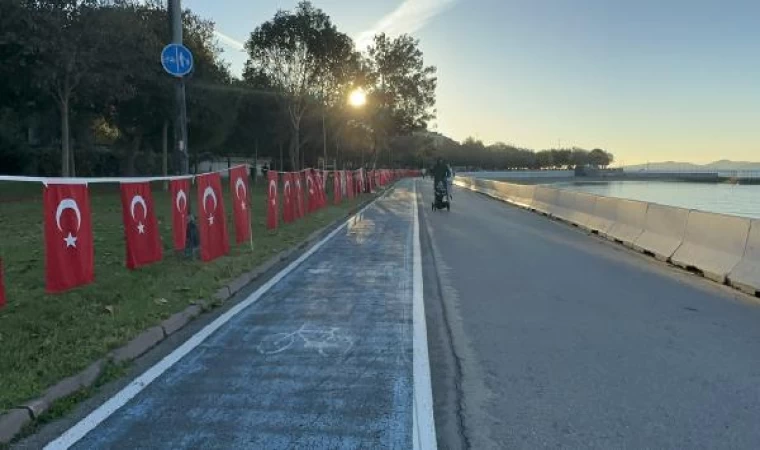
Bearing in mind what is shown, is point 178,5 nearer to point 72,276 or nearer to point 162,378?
point 72,276

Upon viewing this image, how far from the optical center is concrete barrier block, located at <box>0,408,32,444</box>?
14.4 ft

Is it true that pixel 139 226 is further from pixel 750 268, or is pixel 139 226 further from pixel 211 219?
pixel 750 268

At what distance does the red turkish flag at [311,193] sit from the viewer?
23500mm

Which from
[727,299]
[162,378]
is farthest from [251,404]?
[727,299]

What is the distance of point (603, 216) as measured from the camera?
17656mm

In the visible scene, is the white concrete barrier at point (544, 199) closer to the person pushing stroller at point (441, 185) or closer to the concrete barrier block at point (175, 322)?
the person pushing stroller at point (441, 185)

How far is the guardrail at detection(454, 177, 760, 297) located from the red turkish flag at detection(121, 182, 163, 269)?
28.4 ft

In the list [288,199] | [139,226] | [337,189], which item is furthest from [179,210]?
[337,189]

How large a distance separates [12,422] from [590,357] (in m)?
4.77

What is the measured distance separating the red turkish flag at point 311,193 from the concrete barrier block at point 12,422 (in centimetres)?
1875

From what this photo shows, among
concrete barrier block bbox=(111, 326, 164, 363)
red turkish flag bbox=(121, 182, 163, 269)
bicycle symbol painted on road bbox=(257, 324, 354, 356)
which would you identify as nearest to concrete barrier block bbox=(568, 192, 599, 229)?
red turkish flag bbox=(121, 182, 163, 269)

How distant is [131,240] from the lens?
388 inches

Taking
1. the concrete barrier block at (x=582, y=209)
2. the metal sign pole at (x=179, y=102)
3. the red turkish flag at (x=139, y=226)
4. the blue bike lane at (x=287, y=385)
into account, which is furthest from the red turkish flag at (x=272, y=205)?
the concrete barrier block at (x=582, y=209)

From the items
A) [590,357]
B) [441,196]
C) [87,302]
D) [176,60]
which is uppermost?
[176,60]
